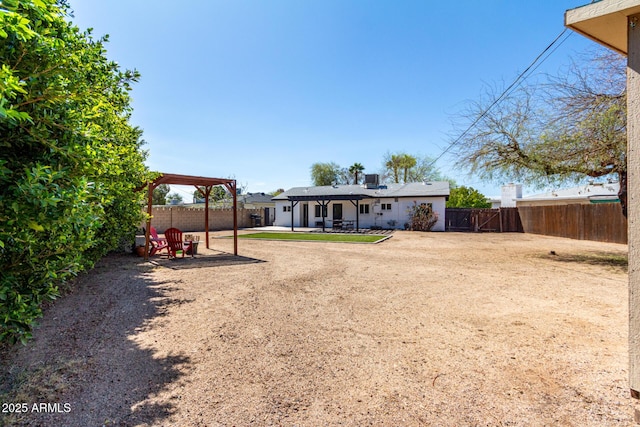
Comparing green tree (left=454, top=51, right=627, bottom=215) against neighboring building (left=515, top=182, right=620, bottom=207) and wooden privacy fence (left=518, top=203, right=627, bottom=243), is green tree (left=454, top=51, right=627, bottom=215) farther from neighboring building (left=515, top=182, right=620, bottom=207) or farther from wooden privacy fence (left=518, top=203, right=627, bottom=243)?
neighboring building (left=515, top=182, right=620, bottom=207)

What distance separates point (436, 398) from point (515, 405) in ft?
1.99

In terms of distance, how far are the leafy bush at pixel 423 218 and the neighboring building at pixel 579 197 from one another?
9035mm

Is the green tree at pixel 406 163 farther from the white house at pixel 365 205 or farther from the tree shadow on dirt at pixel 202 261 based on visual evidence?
the tree shadow on dirt at pixel 202 261

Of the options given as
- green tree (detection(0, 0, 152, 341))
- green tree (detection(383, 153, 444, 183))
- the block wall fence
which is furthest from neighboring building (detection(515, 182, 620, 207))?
the block wall fence

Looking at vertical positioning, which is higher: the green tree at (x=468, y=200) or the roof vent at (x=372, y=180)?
the roof vent at (x=372, y=180)

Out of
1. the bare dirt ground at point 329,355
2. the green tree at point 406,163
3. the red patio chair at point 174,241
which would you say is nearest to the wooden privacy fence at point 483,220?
the bare dirt ground at point 329,355

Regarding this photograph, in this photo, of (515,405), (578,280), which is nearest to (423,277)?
(578,280)

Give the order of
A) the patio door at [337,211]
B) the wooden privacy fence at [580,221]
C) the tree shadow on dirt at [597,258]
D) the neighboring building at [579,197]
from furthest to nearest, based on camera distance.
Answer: the patio door at [337,211], the neighboring building at [579,197], the wooden privacy fence at [580,221], the tree shadow on dirt at [597,258]

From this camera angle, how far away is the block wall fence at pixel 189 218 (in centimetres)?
2009

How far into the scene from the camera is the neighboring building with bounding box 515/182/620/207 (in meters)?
19.5

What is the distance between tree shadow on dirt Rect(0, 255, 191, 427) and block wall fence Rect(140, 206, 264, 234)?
1499cm

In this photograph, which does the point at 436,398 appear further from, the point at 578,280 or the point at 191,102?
the point at 191,102

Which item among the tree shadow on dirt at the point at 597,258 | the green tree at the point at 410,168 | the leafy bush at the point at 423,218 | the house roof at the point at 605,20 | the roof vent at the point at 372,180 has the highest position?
the green tree at the point at 410,168

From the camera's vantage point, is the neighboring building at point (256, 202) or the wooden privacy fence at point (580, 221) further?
the neighboring building at point (256, 202)
